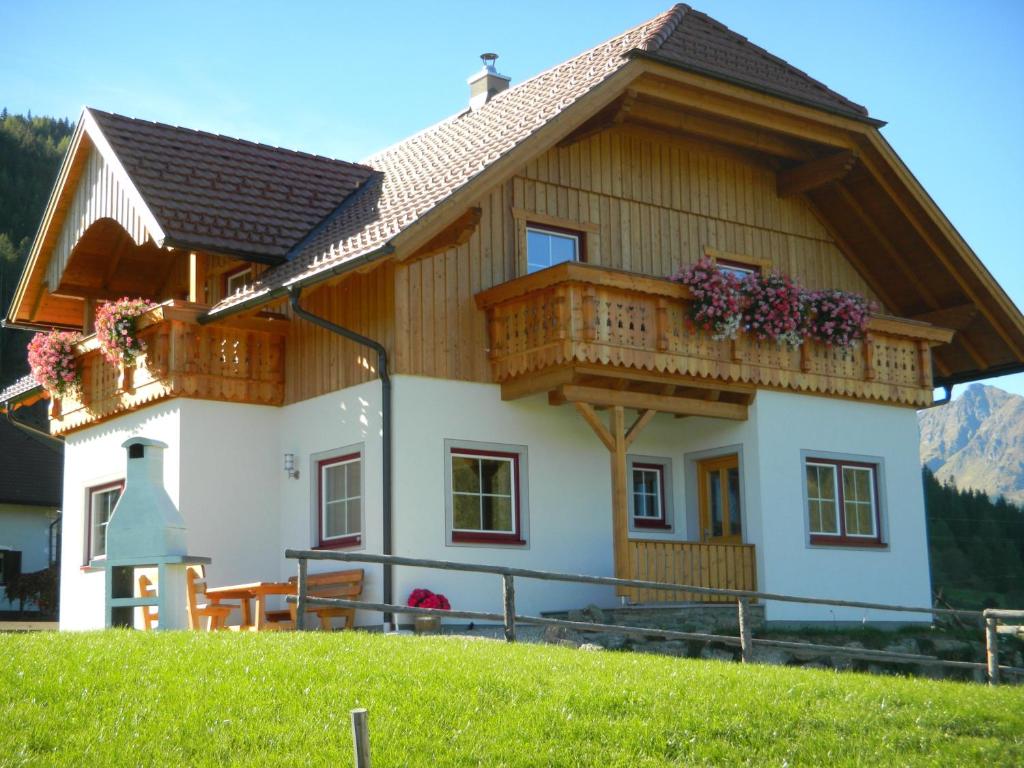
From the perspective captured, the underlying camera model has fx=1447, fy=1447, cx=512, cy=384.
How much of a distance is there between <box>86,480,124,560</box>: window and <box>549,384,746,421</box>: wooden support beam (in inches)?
260

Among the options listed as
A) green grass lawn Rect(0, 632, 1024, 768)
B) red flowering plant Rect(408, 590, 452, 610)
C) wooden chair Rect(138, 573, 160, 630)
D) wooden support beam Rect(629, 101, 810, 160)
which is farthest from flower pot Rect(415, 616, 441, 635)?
wooden support beam Rect(629, 101, 810, 160)

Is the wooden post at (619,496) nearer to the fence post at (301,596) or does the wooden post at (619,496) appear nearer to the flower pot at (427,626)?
the flower pot at (427,626)

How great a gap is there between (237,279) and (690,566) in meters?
7.31

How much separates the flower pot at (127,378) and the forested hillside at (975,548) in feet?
59.8

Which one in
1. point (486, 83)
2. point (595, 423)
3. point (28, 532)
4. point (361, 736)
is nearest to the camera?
point (361, 736)

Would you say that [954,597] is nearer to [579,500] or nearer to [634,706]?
[579,500]

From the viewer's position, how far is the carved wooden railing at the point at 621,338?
1650 cm

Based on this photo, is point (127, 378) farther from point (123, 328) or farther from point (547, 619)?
point (547, 619)

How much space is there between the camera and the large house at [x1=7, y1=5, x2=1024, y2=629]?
16859mm

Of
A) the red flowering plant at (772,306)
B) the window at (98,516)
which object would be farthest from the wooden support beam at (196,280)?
the red flowering plant at (772,306)

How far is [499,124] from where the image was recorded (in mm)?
18953

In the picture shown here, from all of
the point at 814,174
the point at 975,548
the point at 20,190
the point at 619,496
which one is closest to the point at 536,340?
the point at 619,496

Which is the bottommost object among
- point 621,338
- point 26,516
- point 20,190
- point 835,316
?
point 26,516

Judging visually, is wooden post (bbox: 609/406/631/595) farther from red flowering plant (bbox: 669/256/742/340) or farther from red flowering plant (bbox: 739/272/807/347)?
red flowering plant (bbox: 739/272/807/347)
